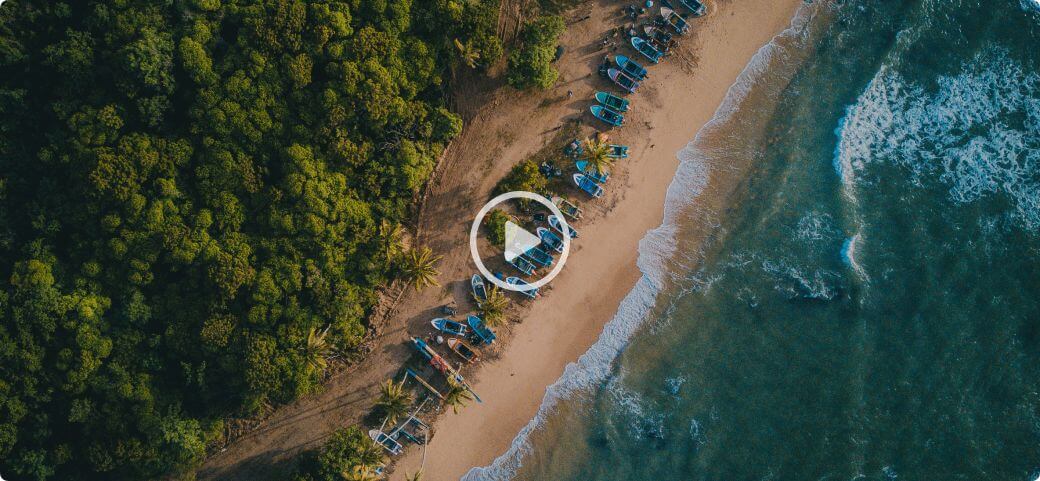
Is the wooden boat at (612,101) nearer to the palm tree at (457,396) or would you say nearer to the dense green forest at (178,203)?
the dense green forest at (178,203)

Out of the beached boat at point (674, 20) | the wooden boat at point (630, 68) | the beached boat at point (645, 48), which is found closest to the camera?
the wooden boat at point (630, 68)

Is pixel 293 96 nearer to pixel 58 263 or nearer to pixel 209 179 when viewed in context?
pixel 209 179

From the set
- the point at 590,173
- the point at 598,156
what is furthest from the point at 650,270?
the point at 598,156

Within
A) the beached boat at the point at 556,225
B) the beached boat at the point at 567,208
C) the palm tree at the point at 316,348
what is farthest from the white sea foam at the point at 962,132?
the palm tree at the point at 316,348

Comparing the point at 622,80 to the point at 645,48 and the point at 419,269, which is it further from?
the point at 419,269

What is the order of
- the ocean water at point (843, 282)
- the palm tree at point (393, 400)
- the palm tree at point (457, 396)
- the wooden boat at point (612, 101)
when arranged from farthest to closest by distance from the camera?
the wooden boat at point (612, 101) < the ocean water at point (843, 282) < the palm tree at point (457, 396) < the palm tree at point (393, 400)

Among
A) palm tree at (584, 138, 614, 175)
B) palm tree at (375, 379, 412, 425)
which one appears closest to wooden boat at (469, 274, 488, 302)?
palm tree at (375, 379, 412, 425)

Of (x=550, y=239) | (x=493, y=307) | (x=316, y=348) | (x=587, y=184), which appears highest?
(x=587, y=184)
